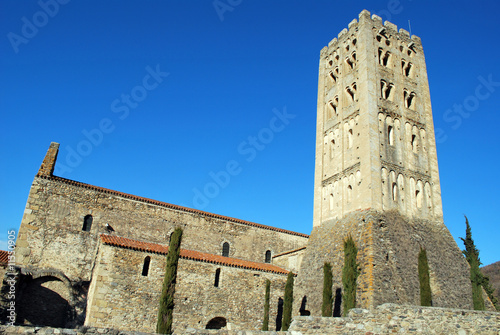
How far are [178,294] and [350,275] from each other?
344 inches

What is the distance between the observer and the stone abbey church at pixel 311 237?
17656 mm

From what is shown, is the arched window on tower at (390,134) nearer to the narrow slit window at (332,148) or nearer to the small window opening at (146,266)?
the narrow slit window at (332,148)

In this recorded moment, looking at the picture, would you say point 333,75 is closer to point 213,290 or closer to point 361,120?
point 361,120

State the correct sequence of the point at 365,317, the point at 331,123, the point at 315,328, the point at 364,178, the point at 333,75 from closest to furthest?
the point at 315,328, the point at 365,317, the point at 364,178, the point at 331,123, the point at 333,75

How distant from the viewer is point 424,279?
16969 millimetres

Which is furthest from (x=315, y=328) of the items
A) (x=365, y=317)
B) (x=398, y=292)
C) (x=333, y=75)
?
(x=333, y=75)

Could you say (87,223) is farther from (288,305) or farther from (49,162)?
(288,305)

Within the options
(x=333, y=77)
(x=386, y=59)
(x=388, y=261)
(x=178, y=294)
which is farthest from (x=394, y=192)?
(x=178, y=294)

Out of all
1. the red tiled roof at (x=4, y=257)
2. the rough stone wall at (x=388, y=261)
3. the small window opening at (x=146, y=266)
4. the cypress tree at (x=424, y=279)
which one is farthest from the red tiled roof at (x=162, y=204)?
the cypress tree at (x=424, y=279)

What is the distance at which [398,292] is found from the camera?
1645cm

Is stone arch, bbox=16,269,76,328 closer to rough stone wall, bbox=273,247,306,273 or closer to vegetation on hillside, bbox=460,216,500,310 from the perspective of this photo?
rough stone wall, bbox=273,247,306,273

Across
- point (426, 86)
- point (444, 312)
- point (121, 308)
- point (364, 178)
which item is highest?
point (426, 86)

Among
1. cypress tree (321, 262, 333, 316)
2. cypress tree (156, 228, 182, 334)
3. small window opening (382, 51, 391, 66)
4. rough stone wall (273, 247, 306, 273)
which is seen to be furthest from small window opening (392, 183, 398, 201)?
cypress tree (156, 228, 182, 334)

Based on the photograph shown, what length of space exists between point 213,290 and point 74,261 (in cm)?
772
